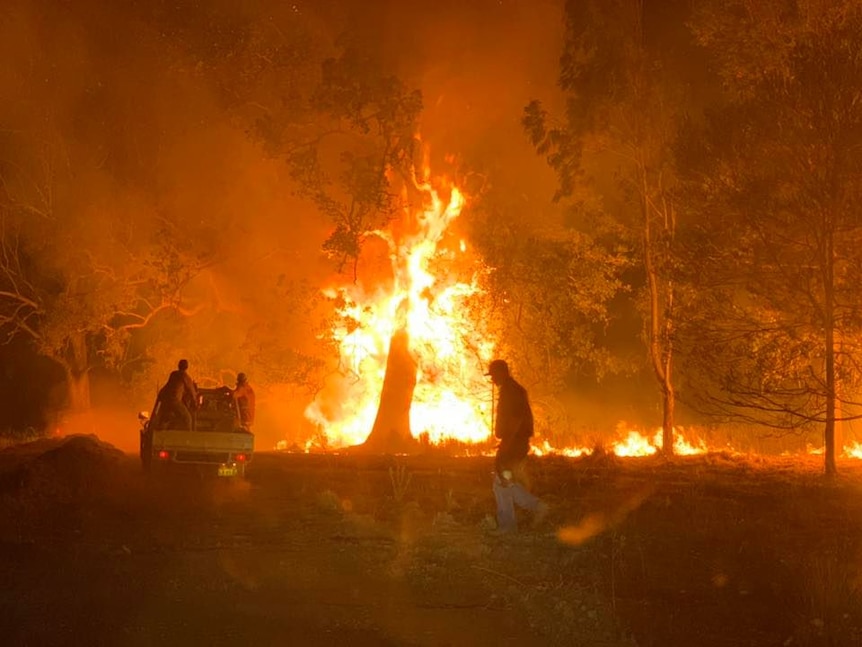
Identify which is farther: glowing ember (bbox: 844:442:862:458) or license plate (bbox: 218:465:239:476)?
glowing ember (bbox: 844:442:862:458)

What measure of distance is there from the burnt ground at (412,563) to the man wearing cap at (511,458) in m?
0.27

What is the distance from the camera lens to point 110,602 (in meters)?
7.68

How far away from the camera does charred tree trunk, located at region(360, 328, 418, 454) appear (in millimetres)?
23766

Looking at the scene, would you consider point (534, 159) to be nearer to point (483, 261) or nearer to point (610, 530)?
point (483, 261)

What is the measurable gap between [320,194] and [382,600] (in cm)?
1595

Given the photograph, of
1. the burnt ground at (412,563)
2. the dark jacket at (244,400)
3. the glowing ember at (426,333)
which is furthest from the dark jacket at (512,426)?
the glowing ember at (426,333)

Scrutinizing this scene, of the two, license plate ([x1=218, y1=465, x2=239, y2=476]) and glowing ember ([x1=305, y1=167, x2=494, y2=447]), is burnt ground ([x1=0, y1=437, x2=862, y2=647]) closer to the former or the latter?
license plate ([x1=218, y1=465, x2=239, y2=476])

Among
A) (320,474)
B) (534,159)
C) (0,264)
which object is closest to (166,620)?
(320,474)

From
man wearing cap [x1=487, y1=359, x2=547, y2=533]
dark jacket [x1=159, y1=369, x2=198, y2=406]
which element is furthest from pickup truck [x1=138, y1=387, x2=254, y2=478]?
man wearing cap [x1=487, y1=359, x2=547, y2=533]

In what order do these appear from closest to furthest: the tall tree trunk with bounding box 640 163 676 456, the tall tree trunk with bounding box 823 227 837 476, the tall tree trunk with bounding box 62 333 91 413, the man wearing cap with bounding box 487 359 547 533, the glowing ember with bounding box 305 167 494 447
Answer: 1. the man wearing cap with bounding box 487 359 547 533
2. the tall tree trunk with bounding box 823 227 837 476
3. the tall tree trunk with bounding box 640 163 676 456
4. the glowing ember with bounding box 305 167 494 447
5. the tall tree trunk with bounding box 62 333 91 413

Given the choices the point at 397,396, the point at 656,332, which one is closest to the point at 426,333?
the point at 397,396

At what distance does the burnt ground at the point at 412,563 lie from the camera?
721cm

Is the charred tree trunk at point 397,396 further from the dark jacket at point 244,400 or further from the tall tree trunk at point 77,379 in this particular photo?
the tall tree trunk at point 77,379

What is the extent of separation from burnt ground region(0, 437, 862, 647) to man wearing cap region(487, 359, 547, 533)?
272 millimetres
